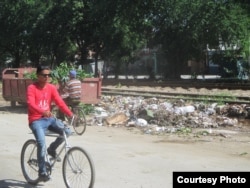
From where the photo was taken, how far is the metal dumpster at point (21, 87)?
1695 centimetres

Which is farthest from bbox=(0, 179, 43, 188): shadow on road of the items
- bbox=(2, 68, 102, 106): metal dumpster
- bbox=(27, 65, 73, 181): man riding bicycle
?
bbox=(2, 68, 102, 106): metal dumpster

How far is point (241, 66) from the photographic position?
38406mm

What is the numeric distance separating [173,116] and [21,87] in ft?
22.9

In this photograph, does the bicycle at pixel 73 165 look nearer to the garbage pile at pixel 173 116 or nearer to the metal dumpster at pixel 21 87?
the garbage pile at pixel 173 116

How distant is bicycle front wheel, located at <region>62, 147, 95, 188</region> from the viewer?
21.2 ft

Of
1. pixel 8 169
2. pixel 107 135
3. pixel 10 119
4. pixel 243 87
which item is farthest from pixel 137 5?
pixel 8 169

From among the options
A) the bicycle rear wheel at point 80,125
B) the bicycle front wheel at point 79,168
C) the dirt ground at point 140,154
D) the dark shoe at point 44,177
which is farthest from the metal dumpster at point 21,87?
the bicycle front wheel at point 79,168

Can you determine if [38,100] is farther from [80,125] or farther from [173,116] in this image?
[173,116]

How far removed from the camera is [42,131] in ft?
22.5

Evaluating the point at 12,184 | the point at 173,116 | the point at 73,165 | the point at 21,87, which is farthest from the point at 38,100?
the point at 21,87

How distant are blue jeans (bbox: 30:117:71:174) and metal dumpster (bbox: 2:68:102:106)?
9.78 m

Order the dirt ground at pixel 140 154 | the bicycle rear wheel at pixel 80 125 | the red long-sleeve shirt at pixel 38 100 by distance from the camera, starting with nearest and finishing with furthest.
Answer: the red long-sleeve shirt at pixel 38 100, the dirt ground at pixel 140 154, the bicycle rear wheel at pixel 80 125

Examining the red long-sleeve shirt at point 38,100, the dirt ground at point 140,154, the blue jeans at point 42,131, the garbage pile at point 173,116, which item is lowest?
the dirt ground at point 140,154

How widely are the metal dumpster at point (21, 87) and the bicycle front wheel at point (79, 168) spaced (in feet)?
32.9
